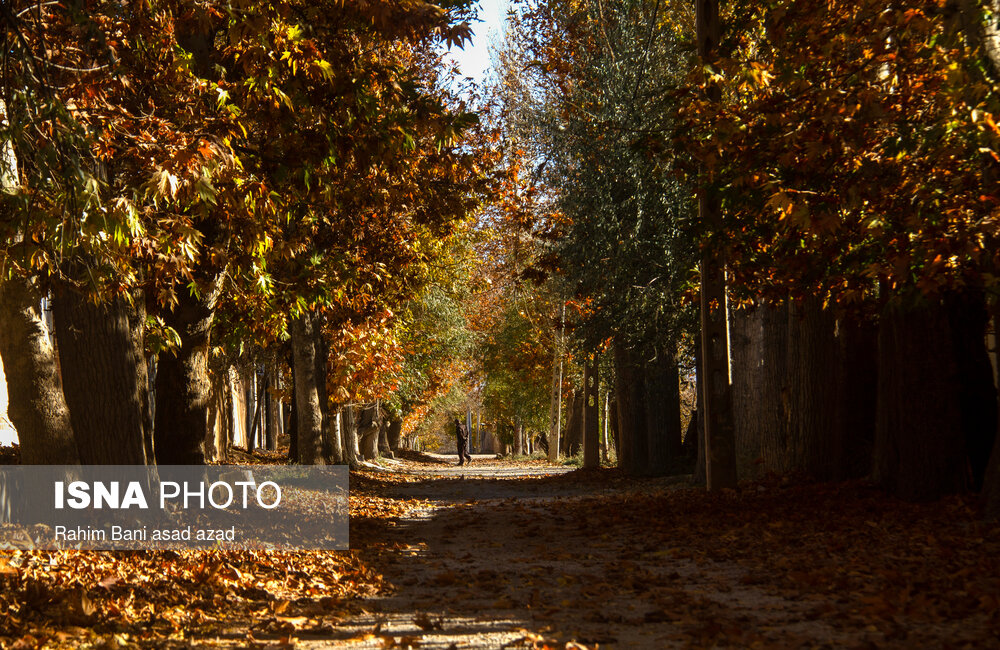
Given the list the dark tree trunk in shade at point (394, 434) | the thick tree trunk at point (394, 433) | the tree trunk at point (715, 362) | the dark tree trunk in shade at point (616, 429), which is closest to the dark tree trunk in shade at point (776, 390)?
the tree trunk at point (715, 362)

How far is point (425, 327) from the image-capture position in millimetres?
33188

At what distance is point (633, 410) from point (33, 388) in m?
15.3

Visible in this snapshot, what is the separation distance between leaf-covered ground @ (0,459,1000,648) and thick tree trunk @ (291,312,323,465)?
29.0 ft

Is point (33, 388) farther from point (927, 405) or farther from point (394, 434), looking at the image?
point (394, 434)

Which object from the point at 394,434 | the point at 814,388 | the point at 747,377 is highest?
the point at 747,377

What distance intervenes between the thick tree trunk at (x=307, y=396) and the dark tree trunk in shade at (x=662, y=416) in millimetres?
7408

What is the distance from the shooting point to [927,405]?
11.2 m

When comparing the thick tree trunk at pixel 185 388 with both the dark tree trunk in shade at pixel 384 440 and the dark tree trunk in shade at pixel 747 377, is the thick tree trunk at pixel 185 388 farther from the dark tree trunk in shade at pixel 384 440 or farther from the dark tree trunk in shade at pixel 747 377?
the dark tree trunk in shade at pixel 384 440

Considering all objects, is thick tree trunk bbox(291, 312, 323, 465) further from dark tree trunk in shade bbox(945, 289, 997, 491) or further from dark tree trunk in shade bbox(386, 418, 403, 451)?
dark tree trunk in shade bbox(386, 418, 403, 451)

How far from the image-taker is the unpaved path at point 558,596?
6234mm

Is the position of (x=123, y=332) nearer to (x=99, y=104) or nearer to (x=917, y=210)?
(x=99, y=104)

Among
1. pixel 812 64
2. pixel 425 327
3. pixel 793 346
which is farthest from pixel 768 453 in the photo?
pixel 425 327

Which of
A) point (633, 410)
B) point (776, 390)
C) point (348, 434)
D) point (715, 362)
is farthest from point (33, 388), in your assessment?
point (348, 434)

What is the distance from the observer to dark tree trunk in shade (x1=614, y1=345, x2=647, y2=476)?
73.0 feet
